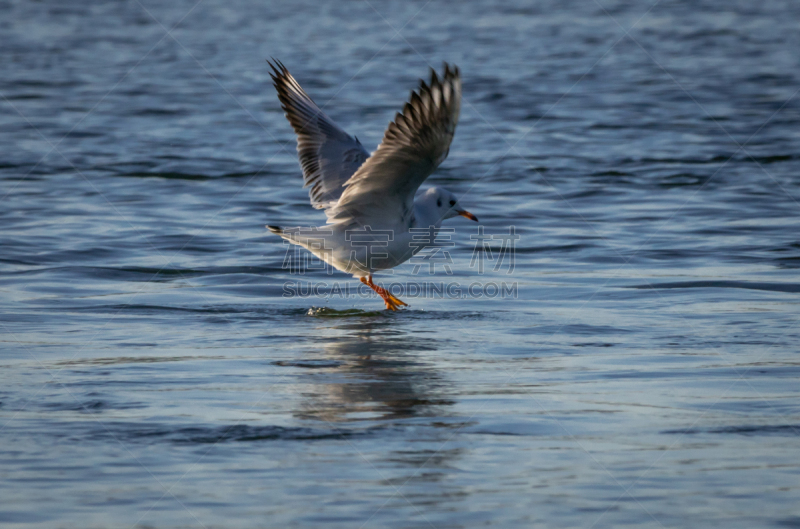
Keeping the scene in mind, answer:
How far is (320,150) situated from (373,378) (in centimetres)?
324

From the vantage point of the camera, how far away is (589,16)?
1166 inches

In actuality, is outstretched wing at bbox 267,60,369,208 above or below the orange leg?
above

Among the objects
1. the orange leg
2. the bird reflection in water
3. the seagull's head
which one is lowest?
the bird reflection in water

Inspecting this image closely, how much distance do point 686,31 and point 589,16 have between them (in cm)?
443

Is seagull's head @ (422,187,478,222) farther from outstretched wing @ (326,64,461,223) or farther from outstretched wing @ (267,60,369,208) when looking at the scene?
outstretched wing @ (267,60,369,208)

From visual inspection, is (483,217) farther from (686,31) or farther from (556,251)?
(686,31)

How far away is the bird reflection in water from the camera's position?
16.5 ft

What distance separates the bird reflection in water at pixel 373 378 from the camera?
5035 mm

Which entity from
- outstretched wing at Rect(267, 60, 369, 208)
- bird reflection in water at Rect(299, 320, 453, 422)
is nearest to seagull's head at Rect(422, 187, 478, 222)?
outstretched wing at Rect(267, 60, 369, 208)

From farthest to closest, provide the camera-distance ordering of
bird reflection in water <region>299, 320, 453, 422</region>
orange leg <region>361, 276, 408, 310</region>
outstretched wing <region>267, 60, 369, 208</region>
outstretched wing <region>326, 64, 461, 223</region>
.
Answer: outstretched wing <region>267, 60, 369, 208</region> → orange leg <region>361, 276, 408, 310</region> → outstretched wing <region>326, 64, 461, 223</region> → bird reflection in water <region>299, 320, 453, 422</region>

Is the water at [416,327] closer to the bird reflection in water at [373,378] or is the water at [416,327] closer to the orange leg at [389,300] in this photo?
the bird reflection in water at [373,378]

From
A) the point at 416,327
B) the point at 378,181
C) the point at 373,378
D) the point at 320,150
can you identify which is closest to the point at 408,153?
the point at 378,181

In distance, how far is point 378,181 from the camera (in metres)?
7.00

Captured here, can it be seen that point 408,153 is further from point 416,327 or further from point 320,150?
point 320,150
